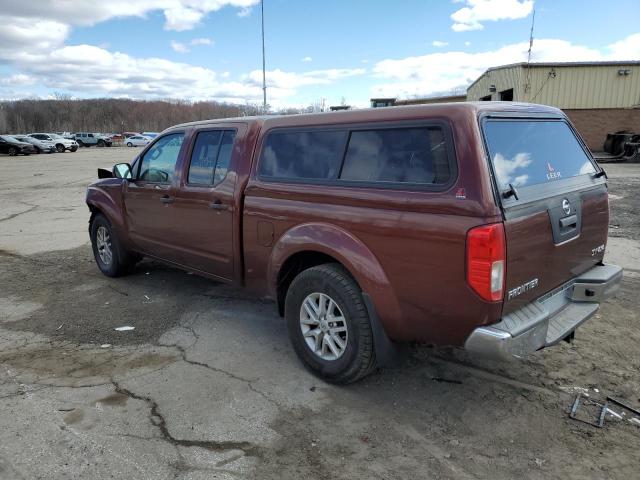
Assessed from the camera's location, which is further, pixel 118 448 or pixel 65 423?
pixel 65 423

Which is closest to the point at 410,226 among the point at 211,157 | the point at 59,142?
the point at 211,157

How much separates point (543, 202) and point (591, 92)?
2630 centimetres

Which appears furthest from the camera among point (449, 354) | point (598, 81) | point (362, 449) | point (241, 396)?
point (598, 81)

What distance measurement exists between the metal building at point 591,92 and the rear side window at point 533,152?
22926 millimetres

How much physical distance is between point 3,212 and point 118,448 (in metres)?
11.2

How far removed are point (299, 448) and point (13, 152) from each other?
43.9 meters

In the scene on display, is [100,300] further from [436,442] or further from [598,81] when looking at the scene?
[598,81]

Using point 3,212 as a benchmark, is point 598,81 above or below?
above

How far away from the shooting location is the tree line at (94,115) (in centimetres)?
11606

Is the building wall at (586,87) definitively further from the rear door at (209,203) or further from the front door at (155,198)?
the rear door at (209,203)

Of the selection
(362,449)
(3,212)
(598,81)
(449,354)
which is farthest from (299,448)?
(598,81)

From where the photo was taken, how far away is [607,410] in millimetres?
3131

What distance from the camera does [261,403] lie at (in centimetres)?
329

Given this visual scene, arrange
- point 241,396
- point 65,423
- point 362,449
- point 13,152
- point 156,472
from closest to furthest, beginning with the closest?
point 156,472 → point 362,449 → point 65,423 → point 241,396 → point 13,152
